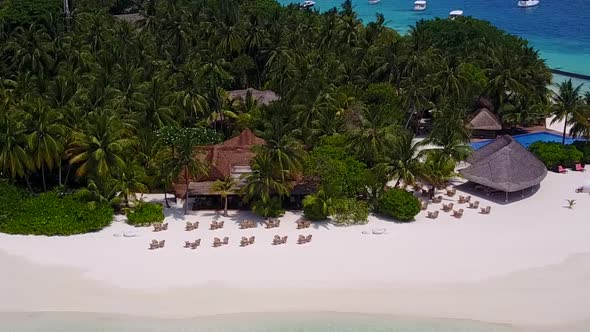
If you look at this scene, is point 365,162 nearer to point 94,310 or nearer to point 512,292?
point 512,292

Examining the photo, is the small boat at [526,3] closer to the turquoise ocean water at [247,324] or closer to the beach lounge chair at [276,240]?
the beach lounge chair at [276,240]

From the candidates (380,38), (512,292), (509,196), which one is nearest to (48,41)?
(380,38)

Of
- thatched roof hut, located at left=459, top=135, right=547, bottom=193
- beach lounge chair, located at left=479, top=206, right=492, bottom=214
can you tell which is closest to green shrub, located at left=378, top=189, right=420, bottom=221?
beach lounge chair, located at left=479, top=206, right=492, bottom=214

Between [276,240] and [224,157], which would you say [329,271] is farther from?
[224,157]

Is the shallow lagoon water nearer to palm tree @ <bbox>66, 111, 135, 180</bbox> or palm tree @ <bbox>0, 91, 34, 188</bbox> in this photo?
palm tree @ <bbox>66, 111, 135, 180</bbox>

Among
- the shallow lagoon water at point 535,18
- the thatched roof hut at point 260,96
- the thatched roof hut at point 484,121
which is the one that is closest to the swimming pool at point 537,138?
the thatched roof hut at point 484,121

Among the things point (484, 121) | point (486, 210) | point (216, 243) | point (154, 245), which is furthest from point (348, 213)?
point (484, 121)
